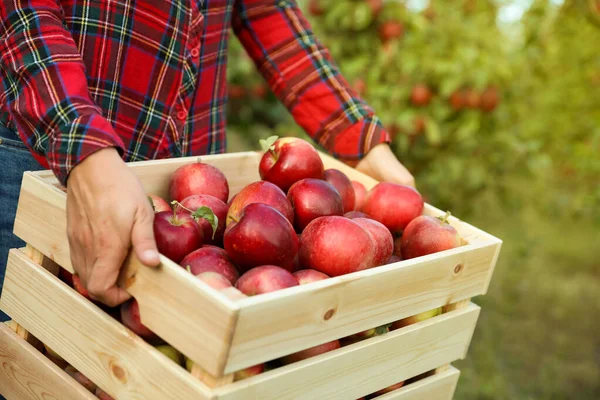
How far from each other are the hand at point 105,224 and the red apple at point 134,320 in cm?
2

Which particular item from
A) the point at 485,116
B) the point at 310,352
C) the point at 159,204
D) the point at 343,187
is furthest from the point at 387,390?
the point at 485,116

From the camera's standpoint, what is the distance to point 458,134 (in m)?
3.69

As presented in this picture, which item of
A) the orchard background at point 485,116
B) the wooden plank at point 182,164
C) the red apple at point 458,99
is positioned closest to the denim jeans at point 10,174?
the wooden plank at point 182,164

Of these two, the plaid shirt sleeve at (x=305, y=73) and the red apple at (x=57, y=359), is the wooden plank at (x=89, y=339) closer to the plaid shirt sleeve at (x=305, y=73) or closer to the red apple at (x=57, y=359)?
the red apple at (x=57, y=359)

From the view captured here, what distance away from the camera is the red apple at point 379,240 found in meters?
1.44

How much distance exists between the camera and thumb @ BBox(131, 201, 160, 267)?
1.17m

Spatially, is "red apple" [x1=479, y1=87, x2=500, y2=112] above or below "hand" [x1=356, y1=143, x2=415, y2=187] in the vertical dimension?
above

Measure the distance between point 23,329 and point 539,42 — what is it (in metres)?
3.09

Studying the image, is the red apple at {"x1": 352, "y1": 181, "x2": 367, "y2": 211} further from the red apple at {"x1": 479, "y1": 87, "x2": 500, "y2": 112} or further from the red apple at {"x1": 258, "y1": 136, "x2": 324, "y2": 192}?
the red apple at {"x1": 479, "y1": 87, "x2": 500, "y2": 112}

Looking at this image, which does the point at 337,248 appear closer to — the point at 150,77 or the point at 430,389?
the point at 430,389

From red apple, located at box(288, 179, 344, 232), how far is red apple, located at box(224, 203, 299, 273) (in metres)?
0.18

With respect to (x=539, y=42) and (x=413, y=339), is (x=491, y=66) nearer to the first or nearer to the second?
(x=539, y=42)

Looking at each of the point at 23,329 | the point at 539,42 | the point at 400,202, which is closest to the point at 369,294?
the point at 400,202

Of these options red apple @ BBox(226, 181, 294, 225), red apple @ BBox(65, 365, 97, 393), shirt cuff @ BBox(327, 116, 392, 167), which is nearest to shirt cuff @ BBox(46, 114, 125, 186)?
red apple @ BBox(226, 181, 294, 225)
